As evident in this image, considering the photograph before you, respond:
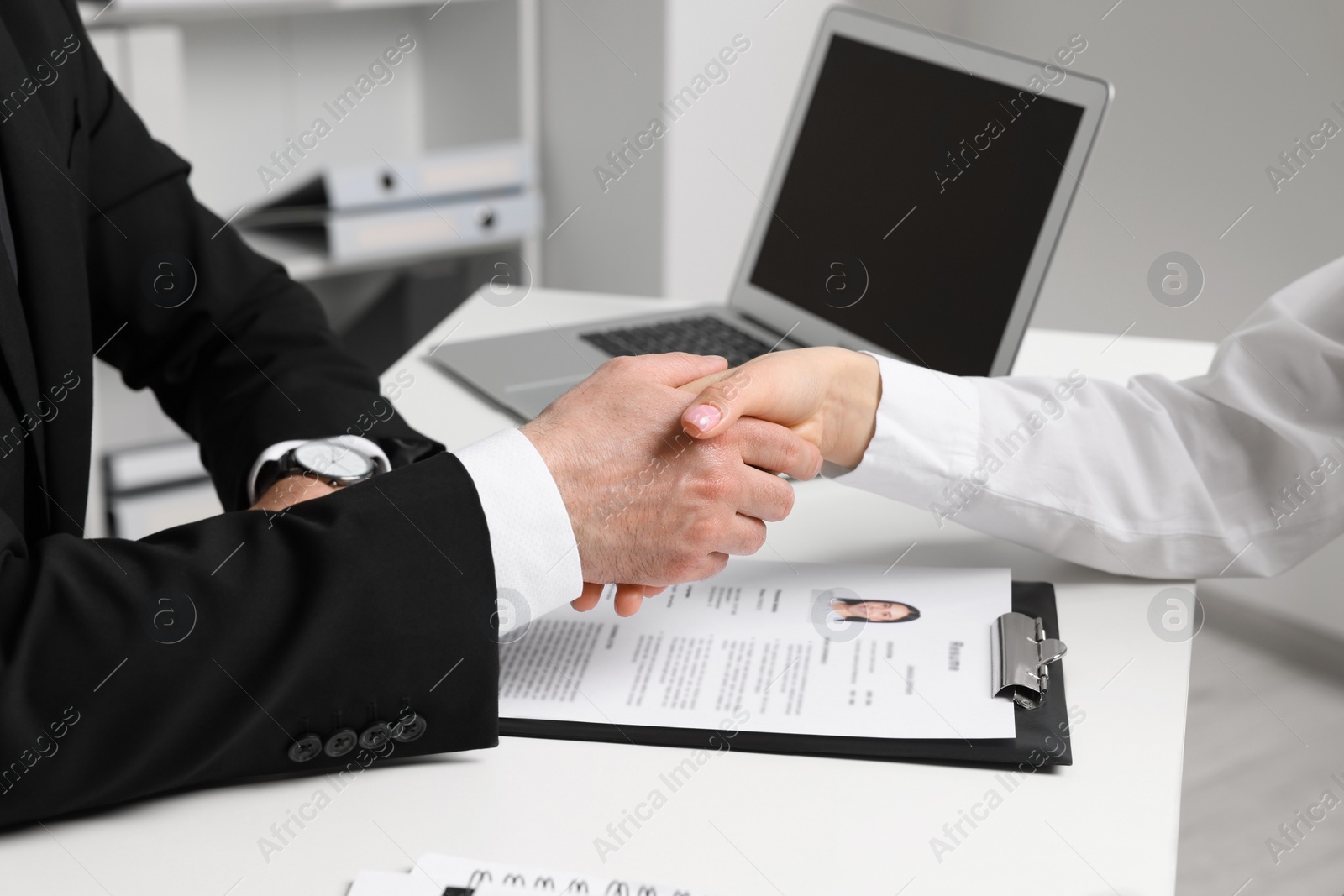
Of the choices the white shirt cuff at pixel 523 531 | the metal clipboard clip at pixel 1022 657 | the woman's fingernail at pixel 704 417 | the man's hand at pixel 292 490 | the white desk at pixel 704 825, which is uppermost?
the woman's fingernail at pixel 704 417

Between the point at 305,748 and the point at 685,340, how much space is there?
32.4 inches

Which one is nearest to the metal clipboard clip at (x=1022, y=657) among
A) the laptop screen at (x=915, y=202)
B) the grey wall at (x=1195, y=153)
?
the laptop screen at (x=915, y=202)

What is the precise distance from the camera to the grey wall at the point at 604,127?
2602mm

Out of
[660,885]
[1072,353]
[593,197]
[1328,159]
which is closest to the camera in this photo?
[660,885]

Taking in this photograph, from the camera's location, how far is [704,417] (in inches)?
32.9

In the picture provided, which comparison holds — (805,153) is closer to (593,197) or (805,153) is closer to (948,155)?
(948,155)

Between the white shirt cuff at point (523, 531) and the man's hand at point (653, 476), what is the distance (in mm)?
16

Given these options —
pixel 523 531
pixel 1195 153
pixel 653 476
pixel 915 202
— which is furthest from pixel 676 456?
pixel 1195 153

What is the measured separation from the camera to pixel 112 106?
1227 mm

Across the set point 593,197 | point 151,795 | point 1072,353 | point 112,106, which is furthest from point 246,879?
point 593,197

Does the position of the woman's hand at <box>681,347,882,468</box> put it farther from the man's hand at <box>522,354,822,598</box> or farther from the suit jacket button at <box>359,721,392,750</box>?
the suit jacket button at <box>359,721,392,750</box>

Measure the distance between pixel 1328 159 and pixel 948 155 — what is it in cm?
118

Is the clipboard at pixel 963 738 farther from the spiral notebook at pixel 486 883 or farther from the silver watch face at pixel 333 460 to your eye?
the silver watch face at pixel 333 460

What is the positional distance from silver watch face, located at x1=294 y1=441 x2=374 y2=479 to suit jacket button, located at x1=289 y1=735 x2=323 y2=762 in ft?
1.06
